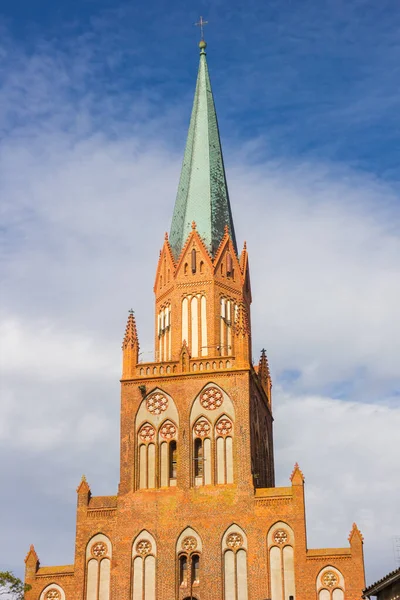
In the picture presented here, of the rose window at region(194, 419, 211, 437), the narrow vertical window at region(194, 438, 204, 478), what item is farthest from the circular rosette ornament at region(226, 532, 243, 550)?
the rose window at region(194, 419, 211, 437)

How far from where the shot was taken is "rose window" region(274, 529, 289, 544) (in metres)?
52.2

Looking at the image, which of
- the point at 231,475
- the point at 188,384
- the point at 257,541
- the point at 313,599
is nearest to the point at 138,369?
the point at 188,384

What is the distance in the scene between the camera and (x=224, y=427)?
182ft

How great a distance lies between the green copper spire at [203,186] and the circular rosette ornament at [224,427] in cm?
1073

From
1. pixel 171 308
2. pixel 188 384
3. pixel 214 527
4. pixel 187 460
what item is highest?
pixel 171 308

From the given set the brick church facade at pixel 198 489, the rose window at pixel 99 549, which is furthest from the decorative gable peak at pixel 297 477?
the rose window at pixel 99 549

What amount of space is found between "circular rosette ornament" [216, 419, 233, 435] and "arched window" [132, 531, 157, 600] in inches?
252

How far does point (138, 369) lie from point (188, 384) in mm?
2987

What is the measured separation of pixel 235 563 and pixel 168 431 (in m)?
7.87

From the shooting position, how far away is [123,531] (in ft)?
176

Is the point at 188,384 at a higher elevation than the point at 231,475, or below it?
higher

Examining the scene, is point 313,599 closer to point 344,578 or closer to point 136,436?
point 344,578

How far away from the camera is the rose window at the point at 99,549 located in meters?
53.7

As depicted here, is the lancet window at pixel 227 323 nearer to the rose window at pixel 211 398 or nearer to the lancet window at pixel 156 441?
the rose window at pixel 211 398
